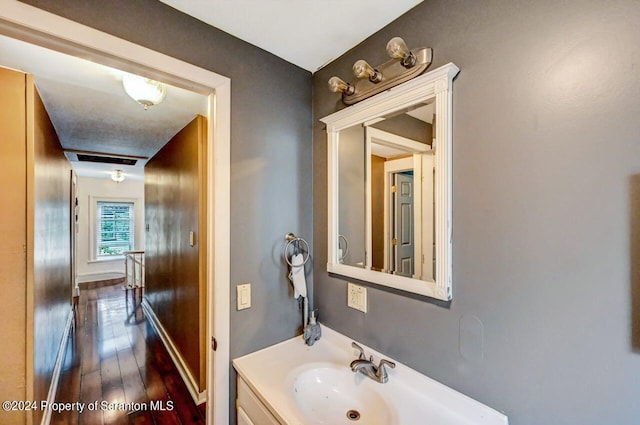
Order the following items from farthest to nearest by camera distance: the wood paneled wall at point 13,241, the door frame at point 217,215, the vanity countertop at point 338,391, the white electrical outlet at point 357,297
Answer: the wood paneled wall at point 13,241, the white electrical outlet at point 357,297, the door frame at point 217,215, the vanity countertop at point 338,391

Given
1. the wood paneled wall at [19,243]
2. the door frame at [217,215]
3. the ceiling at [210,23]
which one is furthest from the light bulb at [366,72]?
the wood paneled wall at [19,243]

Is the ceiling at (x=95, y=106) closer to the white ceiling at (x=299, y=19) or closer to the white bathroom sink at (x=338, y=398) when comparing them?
the white ceiling at (x=299, y=19)

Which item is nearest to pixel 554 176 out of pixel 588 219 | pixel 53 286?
pixel 588 219

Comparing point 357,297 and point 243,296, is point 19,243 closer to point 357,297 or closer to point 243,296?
point 243,296

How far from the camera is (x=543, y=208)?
773mm

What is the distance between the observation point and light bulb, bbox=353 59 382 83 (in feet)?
3.55

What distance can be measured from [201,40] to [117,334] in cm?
357

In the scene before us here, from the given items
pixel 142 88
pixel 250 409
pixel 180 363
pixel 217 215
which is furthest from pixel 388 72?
pixel 180 363

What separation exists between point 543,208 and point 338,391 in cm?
107

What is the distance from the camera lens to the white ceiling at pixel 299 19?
106 centimetres

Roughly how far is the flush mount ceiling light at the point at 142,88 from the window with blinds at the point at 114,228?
576cm

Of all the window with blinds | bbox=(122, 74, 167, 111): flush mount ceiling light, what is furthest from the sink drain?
the window with blinds

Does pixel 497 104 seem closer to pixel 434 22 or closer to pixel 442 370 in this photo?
pixel 434 22

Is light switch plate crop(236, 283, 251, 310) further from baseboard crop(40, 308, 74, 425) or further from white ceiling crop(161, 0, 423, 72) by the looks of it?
baseboard crop(40, 308, 74, 425)
